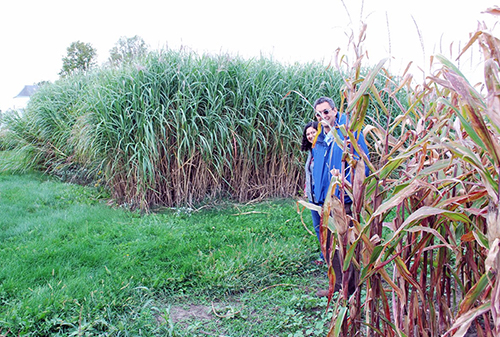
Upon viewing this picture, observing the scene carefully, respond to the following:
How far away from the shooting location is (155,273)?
304 centimetres

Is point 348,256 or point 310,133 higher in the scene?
point 310,133

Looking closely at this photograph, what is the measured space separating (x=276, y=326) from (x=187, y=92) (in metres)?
3.53

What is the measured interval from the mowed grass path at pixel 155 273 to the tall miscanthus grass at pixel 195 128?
0.54m

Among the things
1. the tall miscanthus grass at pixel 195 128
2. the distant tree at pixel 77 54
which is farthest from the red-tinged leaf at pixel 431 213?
the distant tree at pixel 77 54

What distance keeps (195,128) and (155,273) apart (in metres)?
2.37

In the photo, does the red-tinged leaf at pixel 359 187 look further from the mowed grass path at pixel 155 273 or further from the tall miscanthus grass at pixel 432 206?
the mowed grass path at pixel 155 273

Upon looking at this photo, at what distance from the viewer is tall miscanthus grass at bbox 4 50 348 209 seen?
4.86 metres

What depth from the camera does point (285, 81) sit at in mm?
5703

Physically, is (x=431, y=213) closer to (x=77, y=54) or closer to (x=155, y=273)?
(x=155, y=273)

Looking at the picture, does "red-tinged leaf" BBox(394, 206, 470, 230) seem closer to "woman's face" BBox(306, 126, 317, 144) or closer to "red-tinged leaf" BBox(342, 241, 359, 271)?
"red-tinged leaf" BBox(342, 241, 359, 271)

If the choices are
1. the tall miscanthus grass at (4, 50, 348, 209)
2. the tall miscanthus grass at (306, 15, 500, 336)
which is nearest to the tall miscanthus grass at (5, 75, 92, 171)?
the tall miscanthus grass at (4, 50, 348, 209)

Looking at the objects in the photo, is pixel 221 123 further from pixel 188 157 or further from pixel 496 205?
pixel 496 205

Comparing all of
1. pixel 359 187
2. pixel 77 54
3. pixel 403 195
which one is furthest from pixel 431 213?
pixel 77 54

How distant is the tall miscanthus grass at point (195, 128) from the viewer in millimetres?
4859
